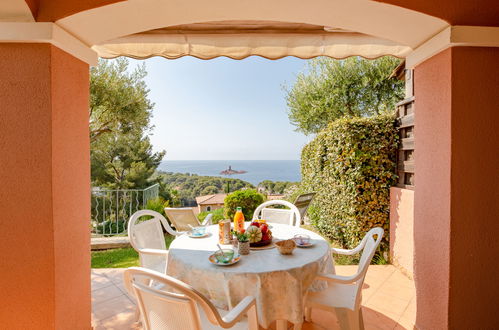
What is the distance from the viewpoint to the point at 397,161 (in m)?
3.85

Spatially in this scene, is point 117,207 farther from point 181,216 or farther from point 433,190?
point 433,190

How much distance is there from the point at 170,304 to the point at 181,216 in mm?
2462

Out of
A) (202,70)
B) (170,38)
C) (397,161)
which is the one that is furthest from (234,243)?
(202,70)

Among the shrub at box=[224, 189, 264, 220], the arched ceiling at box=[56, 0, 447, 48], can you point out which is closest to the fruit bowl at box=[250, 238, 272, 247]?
the arched ceiling at box=[56, 0, 447, 48]

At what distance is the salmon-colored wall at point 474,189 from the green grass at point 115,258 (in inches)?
152

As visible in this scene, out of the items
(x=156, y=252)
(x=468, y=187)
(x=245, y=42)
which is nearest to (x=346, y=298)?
(x=468, y=187)

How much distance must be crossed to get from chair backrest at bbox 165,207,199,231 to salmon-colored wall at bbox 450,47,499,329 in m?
2.82

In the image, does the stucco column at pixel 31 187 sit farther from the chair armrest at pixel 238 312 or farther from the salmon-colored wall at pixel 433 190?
the salmon-colored wall at pixel 433 190

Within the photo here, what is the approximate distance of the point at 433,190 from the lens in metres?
1.97

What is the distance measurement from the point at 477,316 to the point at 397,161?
7.71ft

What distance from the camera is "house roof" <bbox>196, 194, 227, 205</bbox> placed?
471 inches

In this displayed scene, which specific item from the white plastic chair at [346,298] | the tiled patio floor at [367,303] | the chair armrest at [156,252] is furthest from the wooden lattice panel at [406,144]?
the chair armrest at [156,252]

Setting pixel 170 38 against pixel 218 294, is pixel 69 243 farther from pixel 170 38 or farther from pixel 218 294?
pixel 170 38

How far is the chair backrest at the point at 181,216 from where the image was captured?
11.9ft
